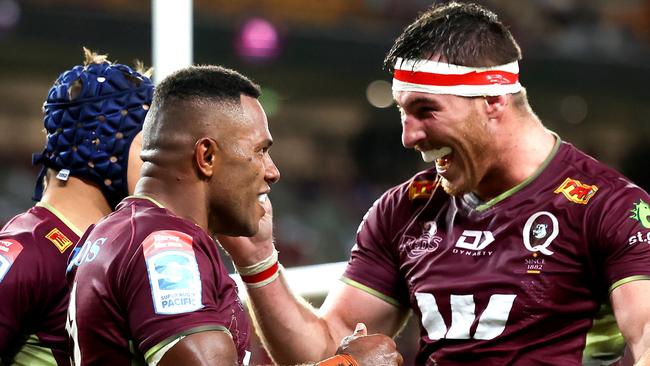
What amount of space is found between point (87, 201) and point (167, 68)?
59.4 inches

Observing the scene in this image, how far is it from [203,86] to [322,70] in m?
10.1

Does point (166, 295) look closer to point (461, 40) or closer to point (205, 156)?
point (205, 156)

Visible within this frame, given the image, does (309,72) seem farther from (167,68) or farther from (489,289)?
(489,289)

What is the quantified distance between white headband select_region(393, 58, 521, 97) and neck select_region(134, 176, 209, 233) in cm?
84

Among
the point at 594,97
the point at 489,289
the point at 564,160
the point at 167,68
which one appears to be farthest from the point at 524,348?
the point at 594,97

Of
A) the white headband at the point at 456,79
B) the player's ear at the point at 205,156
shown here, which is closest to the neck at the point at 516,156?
the white headband at the point at 456,79

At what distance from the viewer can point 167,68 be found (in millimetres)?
4191

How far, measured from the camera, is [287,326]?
10.1ft

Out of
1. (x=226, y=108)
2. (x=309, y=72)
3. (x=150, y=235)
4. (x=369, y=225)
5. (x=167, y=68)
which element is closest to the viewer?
(x=150, y=235)

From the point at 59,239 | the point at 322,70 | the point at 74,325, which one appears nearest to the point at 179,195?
the point at 74,325

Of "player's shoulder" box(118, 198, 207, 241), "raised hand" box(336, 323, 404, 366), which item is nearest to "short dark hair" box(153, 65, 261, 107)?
"player's shoulder" box(118, 198, 207, 241)

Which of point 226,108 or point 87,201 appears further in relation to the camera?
point 87,201

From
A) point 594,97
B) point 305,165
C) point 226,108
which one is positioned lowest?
point 305,165

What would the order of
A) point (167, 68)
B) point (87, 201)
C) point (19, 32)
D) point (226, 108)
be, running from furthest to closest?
point (19, 32) < point (167, 68) < point (87, 201) < point (226, 108)
